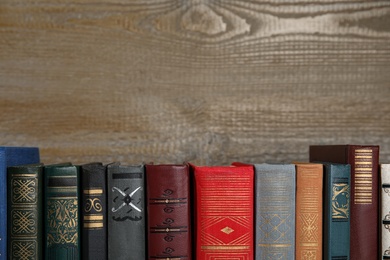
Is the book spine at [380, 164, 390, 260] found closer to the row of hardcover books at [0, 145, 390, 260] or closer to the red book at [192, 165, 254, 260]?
the row of hardcover books at [0, 145, 390, 260]

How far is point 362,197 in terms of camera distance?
0.90 meters

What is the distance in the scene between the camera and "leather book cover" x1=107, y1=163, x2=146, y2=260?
2.81ft

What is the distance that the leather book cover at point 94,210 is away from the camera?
855 mm

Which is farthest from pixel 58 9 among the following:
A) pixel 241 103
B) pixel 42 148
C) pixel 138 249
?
pixel 138 249

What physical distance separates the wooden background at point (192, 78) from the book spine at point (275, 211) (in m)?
0.31

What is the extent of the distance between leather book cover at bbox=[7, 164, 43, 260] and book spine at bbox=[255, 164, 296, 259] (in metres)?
0.38

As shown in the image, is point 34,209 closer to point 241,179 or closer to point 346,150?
point 241,179

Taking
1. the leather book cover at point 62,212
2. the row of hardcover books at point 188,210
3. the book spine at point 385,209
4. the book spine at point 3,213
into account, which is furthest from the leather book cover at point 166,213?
the book spine at point 385,209

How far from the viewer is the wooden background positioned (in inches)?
46.1

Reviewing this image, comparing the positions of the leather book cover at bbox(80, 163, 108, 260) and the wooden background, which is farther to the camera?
the wooden background

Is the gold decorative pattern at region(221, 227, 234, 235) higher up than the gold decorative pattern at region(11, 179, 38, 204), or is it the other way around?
the gold decorative pattern at region(11, 179, 38, 204)

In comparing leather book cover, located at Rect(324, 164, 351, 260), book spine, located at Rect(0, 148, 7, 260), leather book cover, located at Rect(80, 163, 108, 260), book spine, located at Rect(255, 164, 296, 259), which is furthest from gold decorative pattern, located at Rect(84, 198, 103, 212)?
leather book cover, located at Rect(324, 164, 351, 260)

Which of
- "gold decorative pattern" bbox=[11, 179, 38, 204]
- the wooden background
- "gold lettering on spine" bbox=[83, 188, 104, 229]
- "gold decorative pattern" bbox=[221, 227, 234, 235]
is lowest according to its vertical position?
"gold decorative pattern" bbox=[221, 227, 234, 235]

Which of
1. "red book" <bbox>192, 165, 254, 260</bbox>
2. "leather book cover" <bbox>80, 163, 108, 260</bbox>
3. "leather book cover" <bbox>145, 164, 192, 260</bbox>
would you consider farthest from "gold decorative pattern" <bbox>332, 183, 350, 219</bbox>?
"leather book cover" <bbox>80, 163, 108, 260</bbox>
